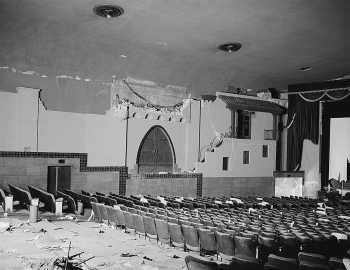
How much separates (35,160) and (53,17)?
546 cm

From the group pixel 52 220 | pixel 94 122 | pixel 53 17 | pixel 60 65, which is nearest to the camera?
pixel 52 220

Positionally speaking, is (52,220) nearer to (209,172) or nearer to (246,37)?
(246,37)

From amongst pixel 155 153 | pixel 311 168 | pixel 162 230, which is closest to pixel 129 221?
pixel 162 230

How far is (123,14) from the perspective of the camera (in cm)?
1184

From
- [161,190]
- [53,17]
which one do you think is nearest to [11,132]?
[53,17]

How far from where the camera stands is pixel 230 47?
14789 millimetres

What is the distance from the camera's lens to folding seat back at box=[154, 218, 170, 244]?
783 cm

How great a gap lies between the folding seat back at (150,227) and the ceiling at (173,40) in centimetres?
611

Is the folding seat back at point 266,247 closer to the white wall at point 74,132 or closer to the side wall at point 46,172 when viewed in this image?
the side wall at point 46,172

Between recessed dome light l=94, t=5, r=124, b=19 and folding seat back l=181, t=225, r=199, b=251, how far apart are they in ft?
22.5

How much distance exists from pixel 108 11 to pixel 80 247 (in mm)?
7039

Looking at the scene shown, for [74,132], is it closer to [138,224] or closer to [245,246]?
[138,224]

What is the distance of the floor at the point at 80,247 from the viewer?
6199 millimetres

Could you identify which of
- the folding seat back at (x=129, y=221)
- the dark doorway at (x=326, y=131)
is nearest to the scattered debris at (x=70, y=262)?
the folding seat back at (x=129, y=221)
